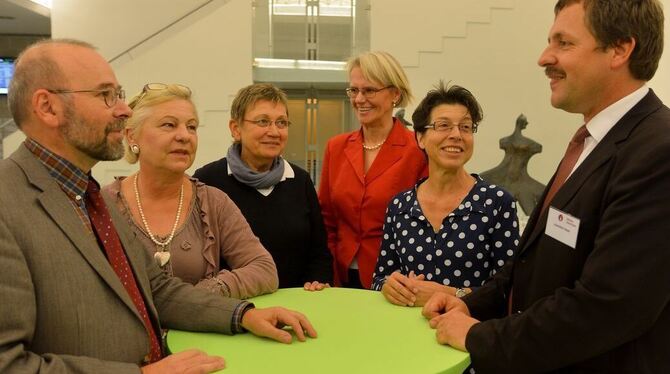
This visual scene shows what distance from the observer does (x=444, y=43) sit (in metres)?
6.58

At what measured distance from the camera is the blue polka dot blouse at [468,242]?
6.66 ft

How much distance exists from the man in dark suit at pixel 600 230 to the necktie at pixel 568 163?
1 centimetres

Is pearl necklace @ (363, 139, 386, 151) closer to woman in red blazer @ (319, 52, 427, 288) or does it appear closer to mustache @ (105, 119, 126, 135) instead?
woman in red blazer @ (319, 52, 427, 288)

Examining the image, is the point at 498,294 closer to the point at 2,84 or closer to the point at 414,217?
the point at 414,217

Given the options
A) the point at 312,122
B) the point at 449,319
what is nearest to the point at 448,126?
the point at 449,319

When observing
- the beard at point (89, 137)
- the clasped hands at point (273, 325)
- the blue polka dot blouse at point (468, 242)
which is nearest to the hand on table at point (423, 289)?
the blue polka dot blouse at point (468, 242)

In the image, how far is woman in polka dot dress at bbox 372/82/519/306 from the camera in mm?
2033

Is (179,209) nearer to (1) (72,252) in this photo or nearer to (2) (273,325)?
(2) (273,325)

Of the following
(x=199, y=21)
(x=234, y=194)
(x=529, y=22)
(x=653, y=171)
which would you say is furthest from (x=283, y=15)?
(x=653, y=171)

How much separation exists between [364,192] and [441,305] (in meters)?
0.92

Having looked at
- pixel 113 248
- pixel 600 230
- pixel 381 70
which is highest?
pixel 381 70

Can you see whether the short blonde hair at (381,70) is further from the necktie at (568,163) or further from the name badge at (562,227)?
the name badge at (562,227)

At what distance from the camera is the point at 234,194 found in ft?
7.55

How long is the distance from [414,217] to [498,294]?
1.54 ft
